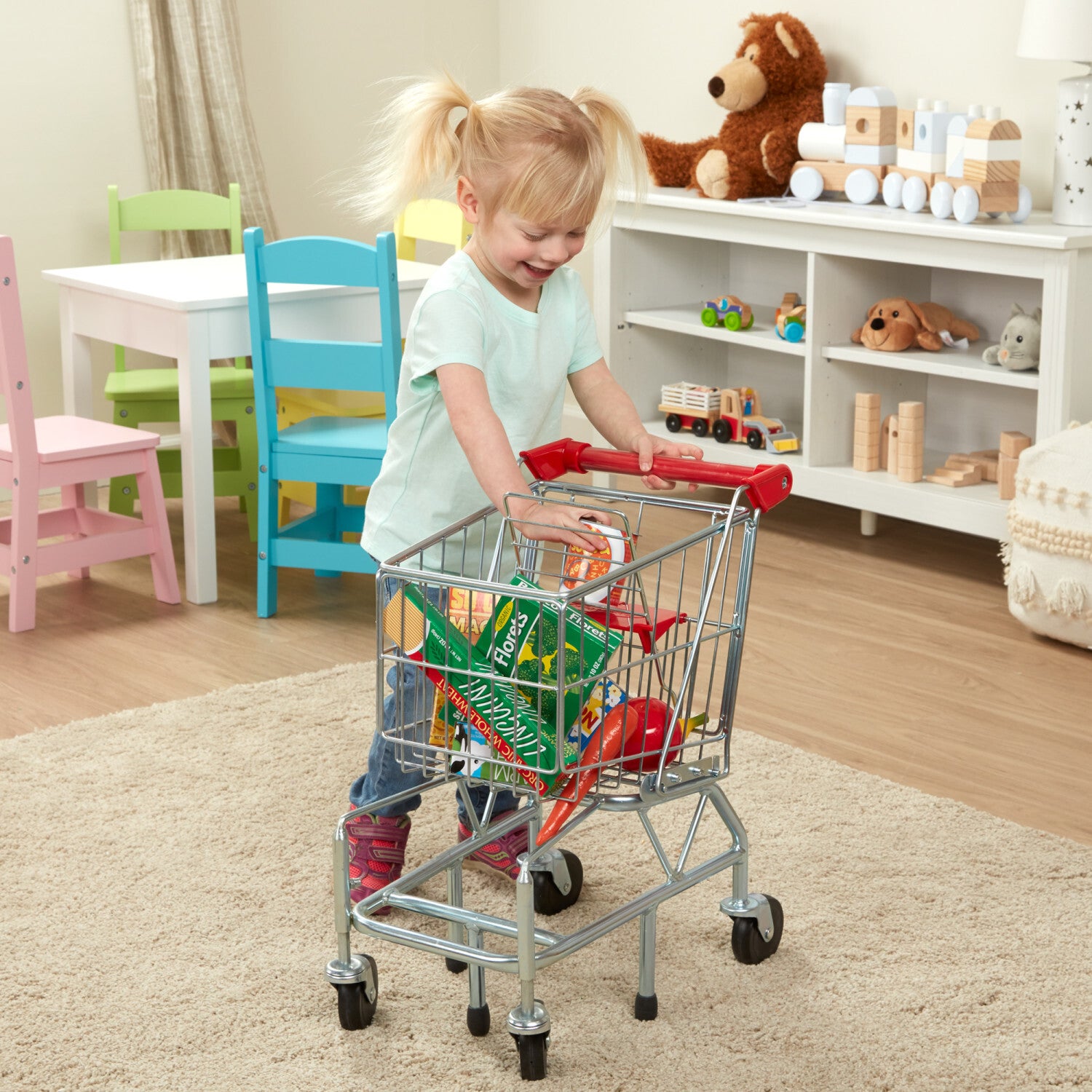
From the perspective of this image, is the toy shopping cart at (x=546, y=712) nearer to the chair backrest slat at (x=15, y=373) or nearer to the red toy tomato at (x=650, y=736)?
the red toy tomato at (x=650, y=736)

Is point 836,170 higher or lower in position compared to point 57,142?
lower

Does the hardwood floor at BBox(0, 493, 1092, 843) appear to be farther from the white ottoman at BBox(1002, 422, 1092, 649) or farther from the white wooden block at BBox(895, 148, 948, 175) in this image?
the white wooden block at BBox(895, 148, 948, 175)

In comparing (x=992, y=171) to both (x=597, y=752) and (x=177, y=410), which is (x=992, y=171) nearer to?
(x=177, y=410)

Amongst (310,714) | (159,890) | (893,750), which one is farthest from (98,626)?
(893,750)

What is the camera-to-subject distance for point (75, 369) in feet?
11.5

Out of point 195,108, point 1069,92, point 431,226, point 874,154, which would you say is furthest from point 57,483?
point 1069,92

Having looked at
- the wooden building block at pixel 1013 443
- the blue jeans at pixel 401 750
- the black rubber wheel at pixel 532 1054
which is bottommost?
the black rubber wheel at pixel 532 1054

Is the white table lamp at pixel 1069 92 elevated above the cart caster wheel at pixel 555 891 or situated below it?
above

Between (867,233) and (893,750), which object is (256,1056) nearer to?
(893,750)

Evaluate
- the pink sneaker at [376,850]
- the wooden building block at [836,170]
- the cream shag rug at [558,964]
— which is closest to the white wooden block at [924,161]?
the wooden building block at [836,170]

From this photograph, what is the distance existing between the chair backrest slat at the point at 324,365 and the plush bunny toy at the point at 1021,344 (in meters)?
1.37

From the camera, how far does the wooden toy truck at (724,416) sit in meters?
3.81

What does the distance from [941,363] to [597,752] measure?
2125 millimetres

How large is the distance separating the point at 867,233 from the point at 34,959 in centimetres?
240
